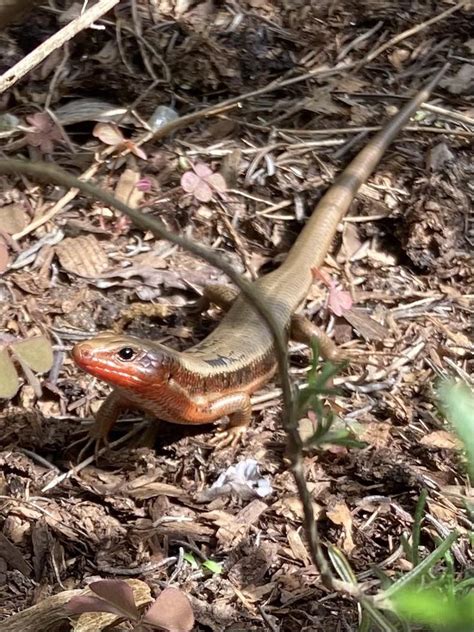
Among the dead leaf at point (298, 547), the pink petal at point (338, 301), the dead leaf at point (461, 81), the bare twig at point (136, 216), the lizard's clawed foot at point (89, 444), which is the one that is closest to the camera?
the bare twig at point (136, 216)

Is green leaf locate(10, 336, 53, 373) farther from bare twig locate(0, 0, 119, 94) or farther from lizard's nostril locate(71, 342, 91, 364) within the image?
bare twig locate(0, 0, 119, 94)

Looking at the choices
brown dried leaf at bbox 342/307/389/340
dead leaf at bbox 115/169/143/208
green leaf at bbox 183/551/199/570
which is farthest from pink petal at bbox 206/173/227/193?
green leaf at bbox 183/551/199/570

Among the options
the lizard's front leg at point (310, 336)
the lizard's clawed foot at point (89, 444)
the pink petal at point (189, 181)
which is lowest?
the lizard's clawed foot at point (89, 444)

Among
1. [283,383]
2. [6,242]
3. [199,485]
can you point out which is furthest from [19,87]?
[283,383]

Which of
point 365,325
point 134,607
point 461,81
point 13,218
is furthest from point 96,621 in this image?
point 461,81

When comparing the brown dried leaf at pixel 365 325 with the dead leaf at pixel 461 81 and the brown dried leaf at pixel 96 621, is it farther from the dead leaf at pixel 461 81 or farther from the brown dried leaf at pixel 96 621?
the dead leaf at pixel 461 81

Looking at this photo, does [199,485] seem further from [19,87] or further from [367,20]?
[367,20]

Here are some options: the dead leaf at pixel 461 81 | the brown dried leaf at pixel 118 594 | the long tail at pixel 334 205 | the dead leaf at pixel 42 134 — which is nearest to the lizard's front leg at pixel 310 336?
the long tail at pixel 334 205
